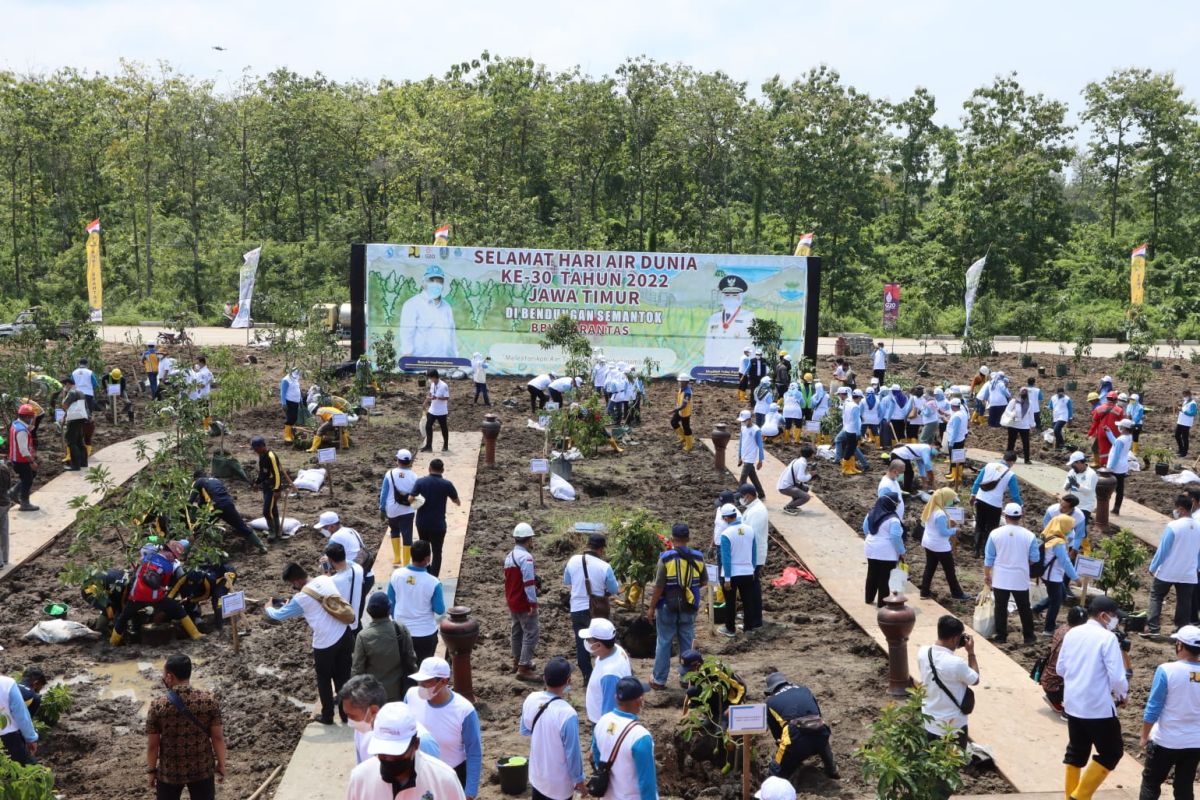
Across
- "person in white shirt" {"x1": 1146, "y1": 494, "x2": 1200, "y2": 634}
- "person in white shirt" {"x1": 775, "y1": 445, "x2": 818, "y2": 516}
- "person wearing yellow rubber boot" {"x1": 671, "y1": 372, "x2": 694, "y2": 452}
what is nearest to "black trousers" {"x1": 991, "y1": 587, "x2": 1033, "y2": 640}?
"person in white shirt" {"x1": 1146, "y1": 494, "x2": 1200, "y2": 634}

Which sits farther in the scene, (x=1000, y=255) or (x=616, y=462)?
(x=1000, y=255)

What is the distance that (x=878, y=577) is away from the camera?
40.4ft

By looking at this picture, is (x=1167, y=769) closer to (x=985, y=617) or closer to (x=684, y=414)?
(x=985, y=617)

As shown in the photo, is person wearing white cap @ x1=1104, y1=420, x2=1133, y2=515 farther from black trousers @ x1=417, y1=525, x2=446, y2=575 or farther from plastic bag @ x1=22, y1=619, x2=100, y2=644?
plastic bag @ x1=22, y1=619, x2=100, y2=644

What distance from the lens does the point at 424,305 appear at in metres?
29.4

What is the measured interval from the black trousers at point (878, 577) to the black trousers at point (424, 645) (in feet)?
16.5

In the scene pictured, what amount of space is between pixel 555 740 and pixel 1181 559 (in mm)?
7553

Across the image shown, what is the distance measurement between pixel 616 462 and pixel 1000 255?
31.6m

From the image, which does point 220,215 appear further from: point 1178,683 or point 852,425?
point 1178,683

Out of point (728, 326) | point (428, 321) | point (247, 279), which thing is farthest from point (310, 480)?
point (247, 279)

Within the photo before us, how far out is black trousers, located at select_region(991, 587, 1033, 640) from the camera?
11.1 meters

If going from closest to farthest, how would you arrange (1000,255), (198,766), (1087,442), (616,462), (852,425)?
(198,766), (852,425), (616,462), (1087,442), (1000,255)

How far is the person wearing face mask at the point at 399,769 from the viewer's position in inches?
191

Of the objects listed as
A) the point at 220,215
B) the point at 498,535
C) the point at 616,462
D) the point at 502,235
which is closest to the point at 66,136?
the point at 220,215
